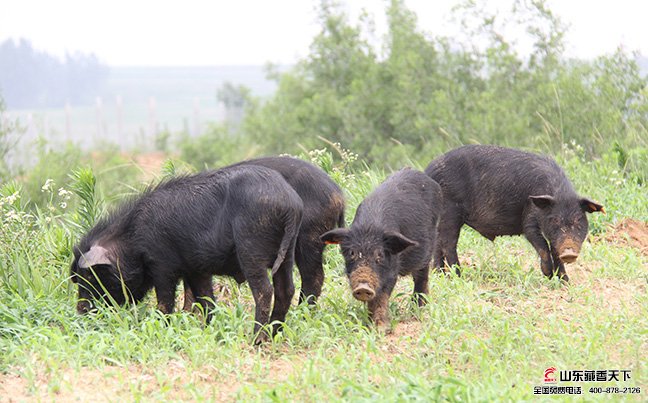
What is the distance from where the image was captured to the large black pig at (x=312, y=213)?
6.11 metres

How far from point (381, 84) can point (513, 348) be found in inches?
583

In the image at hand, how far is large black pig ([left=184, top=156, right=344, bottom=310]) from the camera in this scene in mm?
6105

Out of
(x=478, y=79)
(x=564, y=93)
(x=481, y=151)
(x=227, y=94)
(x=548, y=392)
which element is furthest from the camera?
(x=227, y=94)

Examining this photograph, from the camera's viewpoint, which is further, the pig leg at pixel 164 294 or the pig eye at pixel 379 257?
the pig leg at pixel 164 294

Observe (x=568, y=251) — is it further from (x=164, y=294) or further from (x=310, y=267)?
(x=164, y=294)

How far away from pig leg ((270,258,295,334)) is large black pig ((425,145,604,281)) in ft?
6.37

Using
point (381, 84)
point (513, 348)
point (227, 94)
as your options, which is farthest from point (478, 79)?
point (227, 94)

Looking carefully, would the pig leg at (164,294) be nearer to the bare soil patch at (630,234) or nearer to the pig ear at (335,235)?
the pig ear at (335,235)

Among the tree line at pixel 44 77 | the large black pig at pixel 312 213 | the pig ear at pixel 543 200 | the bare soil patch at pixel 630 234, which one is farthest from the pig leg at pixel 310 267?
the tree line at pixel 44 77

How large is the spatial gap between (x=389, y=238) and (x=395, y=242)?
5cm

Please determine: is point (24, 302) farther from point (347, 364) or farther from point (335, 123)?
point (335, 123)

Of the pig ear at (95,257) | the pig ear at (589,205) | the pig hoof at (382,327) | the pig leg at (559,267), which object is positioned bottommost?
the pig hoof at (382,327)

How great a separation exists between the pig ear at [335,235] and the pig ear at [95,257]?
4.80ft

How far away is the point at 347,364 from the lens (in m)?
4.85
